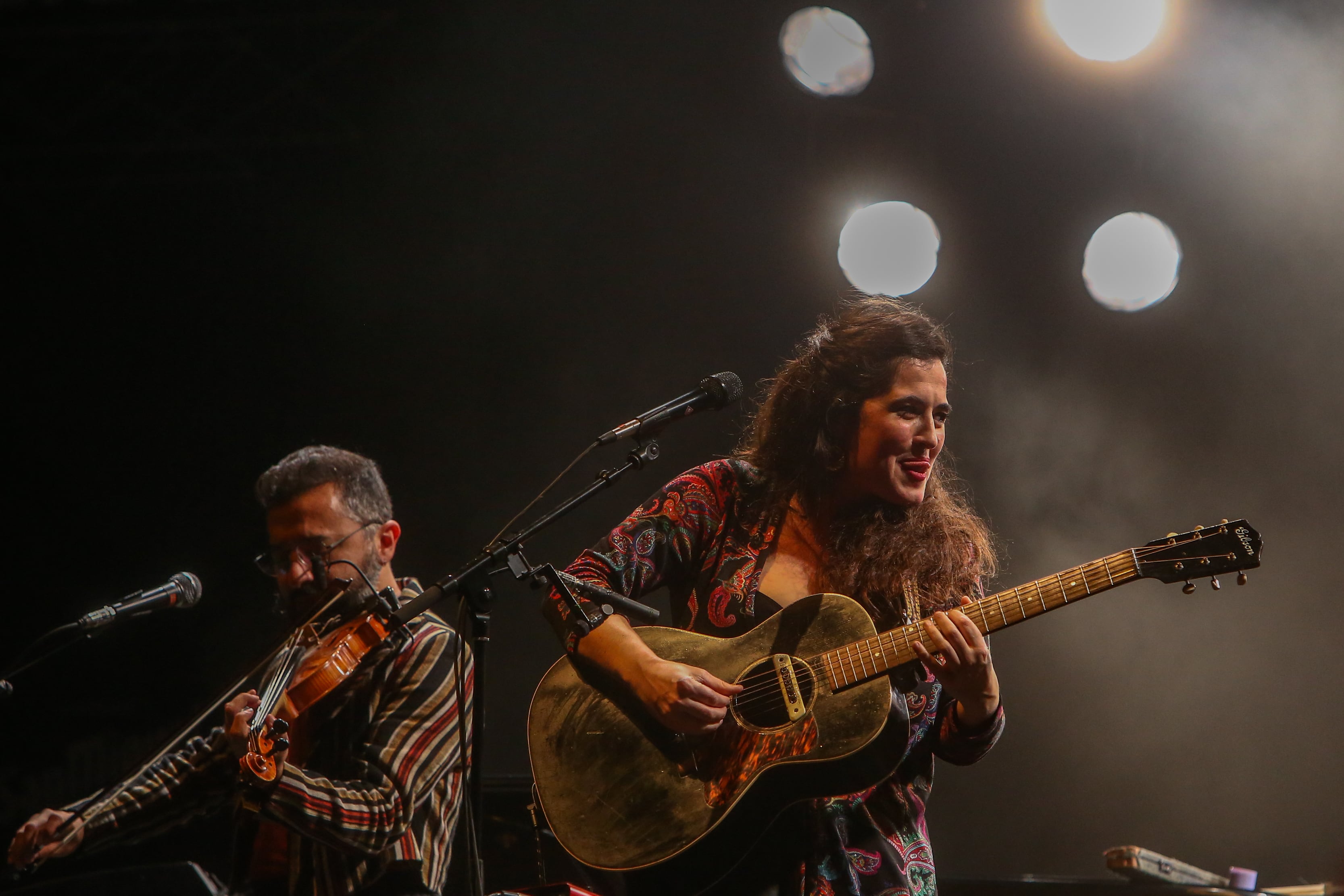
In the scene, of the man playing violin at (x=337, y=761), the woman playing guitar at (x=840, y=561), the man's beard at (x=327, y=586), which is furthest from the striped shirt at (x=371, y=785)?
the woman playing guitar at (x=840, y=561)

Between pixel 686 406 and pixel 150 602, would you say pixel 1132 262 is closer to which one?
pixel 686 406

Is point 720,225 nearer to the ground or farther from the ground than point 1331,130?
farther from the ground

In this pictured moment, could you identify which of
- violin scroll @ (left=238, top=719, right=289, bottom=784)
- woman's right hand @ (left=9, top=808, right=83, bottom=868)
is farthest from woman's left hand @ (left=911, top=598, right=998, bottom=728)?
woman's right hand @ (left=9, top=808, right=83, bottom=868)

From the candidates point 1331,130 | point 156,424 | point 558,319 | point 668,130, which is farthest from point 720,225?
point 156,424

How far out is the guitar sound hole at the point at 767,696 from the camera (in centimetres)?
222

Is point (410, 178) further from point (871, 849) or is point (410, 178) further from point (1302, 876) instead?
point (1302, 876)

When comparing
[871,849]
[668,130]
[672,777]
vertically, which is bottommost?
[871,849]

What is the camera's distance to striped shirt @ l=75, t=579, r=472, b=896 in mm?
2607

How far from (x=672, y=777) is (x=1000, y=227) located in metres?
3.90

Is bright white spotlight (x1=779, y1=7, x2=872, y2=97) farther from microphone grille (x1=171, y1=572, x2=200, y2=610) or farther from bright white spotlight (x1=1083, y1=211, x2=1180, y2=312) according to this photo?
microphone grille (x1=171, y1=572, x2=200, y2=610)

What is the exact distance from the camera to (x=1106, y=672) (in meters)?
5.05

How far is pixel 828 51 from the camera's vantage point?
17.8 feet

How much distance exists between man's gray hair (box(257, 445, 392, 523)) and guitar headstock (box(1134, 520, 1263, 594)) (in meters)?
2.29

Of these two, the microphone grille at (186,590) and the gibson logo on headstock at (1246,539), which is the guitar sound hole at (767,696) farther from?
the microphone grille at (186,590)
